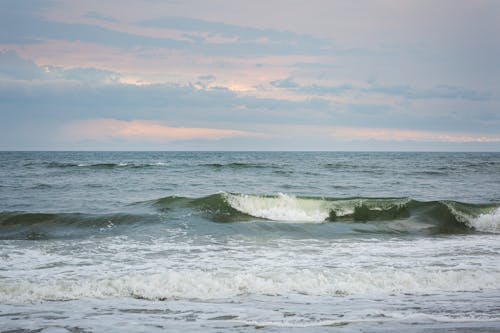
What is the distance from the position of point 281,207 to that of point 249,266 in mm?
8713

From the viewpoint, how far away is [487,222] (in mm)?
15367

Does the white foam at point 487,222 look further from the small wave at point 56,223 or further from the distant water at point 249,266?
the small wave at point 56,223

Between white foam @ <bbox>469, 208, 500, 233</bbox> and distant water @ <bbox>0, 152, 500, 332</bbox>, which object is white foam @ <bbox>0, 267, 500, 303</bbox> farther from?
white foam @ <bbox>469, 208, 500, 233</bbox>

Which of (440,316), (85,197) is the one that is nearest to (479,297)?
(440,316)

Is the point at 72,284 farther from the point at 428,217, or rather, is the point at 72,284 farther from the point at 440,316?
the point at 428,217

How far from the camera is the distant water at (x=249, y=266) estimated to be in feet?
19.2

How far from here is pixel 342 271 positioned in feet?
27.4

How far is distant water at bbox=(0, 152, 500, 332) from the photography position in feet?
19.2

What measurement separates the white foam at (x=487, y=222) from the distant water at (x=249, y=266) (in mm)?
46

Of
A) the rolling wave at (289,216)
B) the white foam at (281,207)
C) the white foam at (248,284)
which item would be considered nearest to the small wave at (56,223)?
the rolling wave at (289,216)

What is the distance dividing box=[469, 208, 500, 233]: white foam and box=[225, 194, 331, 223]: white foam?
192 inches

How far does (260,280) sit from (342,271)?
165 centimetres

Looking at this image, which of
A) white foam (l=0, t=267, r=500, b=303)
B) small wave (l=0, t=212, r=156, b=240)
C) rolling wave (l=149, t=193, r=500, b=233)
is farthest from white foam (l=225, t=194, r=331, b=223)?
white foam (l=0, t=267, r=500, b=303)

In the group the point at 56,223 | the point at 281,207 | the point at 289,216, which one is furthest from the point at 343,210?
the point at 56,223
